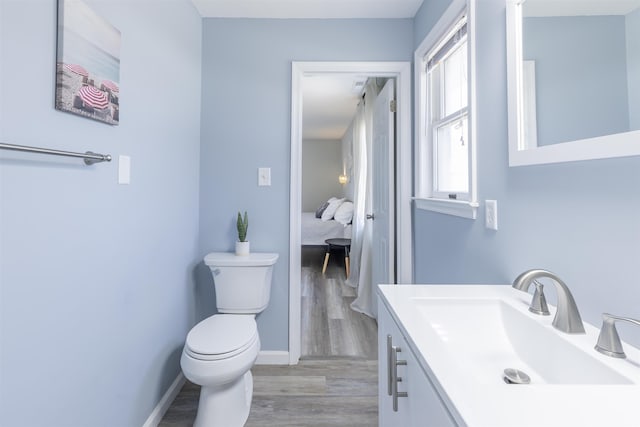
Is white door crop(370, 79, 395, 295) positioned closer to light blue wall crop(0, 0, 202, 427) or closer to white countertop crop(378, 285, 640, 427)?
light blue wall crop(0, 0, 202, 427)

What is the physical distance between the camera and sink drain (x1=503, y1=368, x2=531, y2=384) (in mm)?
729

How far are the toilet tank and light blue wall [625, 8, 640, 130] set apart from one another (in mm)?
1714

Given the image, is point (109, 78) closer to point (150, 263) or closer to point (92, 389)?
point (150, 263)

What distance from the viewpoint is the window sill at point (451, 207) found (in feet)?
4.35

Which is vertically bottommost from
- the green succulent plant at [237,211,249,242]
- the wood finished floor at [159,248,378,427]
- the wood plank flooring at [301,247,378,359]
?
the wood finished floor at [159,248,378,427]

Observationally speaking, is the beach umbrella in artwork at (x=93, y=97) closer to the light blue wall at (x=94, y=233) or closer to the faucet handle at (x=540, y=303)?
the light blue wall at (x=94, y=233)

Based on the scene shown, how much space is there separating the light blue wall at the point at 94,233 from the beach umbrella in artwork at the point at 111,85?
2.7 inches

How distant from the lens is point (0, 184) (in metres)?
0.80

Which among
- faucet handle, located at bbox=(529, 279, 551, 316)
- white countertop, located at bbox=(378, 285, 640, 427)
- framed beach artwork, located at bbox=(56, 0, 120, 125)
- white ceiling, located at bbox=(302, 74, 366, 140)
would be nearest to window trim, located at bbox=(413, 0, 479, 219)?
faucet handle, located at bbox=(529, 279, 551, 316)

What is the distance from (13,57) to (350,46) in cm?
184

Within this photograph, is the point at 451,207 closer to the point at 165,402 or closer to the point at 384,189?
the point at 384,189

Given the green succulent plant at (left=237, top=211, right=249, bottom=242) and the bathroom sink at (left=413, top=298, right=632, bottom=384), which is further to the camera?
the green succulent plant at (left=237, top=211, right=249, bottom=242)

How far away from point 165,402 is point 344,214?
340cm

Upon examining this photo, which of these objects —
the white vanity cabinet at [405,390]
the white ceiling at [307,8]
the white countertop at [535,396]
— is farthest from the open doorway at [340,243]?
the white countertop at [535,396]
